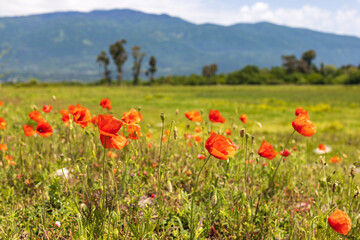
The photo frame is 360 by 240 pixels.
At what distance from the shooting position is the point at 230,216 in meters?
2.18

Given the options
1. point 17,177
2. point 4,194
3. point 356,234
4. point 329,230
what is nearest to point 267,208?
point 329,230

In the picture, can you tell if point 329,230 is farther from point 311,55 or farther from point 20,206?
point 311,55

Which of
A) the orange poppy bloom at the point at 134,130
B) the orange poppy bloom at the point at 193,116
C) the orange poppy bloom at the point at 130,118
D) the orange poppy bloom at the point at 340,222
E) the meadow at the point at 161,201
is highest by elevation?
the orange poppy bloom at the point at 130,118

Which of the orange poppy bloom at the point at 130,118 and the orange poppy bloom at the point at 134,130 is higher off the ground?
the orange poppy bloom at the point at 130,118

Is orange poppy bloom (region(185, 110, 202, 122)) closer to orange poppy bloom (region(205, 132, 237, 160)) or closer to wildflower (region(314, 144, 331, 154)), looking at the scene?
orange poppy bloom (region(205, 132, 237, 160))

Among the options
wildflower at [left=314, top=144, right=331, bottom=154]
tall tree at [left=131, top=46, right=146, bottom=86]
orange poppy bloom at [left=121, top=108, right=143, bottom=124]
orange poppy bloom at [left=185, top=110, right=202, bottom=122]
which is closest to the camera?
orange poppy bloom at [left=121, top=108, right=143, bottom=124]

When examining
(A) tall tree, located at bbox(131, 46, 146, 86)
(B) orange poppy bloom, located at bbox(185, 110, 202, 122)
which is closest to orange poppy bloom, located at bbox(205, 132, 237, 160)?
(B) orange poppy bloom, located at bbox(185, 110, 202, 122)

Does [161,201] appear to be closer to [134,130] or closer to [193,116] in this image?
[134,130]

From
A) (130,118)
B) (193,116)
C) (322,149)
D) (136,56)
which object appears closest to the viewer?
(130,118)

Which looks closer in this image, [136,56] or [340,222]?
[340,222]

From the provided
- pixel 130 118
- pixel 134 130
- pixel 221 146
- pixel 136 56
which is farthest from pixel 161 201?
pixel 136 56

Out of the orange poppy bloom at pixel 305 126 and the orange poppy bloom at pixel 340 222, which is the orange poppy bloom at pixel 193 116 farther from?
the orange poppy bloom at pixel 340 222

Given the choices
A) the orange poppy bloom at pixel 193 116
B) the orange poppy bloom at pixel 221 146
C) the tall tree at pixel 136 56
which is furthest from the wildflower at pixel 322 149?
the tall tree at pixel 136 56

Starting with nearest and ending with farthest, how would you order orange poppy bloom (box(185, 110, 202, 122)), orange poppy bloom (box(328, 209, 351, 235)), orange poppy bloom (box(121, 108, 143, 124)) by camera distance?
1. orange poppy bloom (box(328, 209, 351, 235))
2. orange poppy bloom (box(121, 108, 143, 124))
3. orange poppy bloom (box(185, 110, 202, 122))
